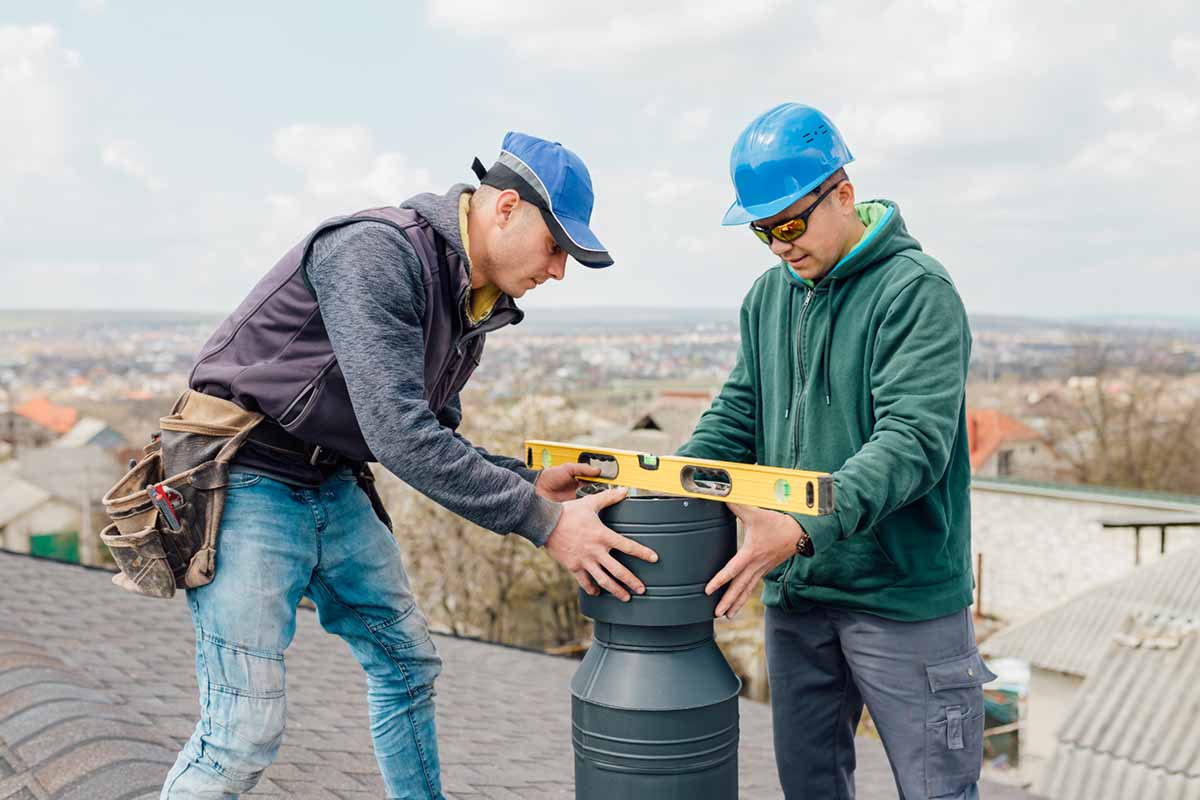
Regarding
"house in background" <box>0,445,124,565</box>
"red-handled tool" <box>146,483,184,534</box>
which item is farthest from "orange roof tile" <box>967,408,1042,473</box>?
"red-handled tool" <box>146,483,184,534</box>

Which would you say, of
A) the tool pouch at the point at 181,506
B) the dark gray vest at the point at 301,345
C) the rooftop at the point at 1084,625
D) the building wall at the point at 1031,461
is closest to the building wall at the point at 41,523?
the rooftop at the point at 1084,625

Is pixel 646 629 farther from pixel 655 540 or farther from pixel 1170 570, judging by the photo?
pixel 1170 570

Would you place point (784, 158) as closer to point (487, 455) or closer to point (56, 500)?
point (487, 455)

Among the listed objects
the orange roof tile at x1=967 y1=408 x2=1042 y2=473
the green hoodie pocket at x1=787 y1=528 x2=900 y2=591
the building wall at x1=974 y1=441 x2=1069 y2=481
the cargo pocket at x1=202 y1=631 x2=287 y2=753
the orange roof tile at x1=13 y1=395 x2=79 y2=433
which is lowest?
the building wall at x1=974 y1=441 x2=1069 y2=481

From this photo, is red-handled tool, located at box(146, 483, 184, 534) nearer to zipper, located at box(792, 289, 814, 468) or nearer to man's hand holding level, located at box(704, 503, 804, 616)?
man's hand holding level, located at box(704, 503, 804, 616)

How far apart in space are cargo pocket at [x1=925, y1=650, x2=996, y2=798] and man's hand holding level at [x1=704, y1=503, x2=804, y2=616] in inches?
22.6

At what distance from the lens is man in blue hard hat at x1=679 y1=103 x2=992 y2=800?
94.1 inches

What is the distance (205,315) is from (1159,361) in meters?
51.4

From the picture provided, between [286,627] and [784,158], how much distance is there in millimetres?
1628

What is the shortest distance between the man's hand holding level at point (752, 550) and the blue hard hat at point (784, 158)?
0.75m

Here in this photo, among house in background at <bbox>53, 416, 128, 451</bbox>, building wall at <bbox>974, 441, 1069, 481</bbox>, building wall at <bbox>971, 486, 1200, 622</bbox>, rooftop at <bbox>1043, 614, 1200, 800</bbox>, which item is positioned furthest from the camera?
house in background at <bbox>53, 416, 128, 451</bbox>

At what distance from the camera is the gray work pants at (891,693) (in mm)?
2539

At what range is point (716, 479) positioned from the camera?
7.30ft

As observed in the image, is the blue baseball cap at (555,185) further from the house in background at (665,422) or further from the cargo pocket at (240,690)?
the house in background at (665,422)
